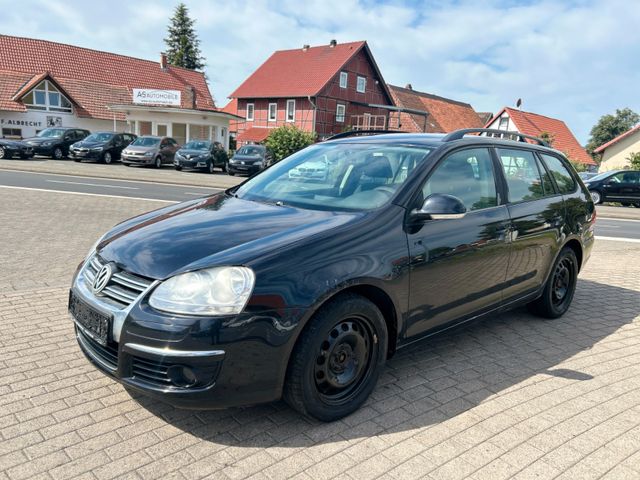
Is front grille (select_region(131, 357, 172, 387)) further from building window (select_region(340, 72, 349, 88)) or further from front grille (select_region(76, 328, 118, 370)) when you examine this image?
building window (select_region(340, 72, 349, 88))

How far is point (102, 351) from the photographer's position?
286cm

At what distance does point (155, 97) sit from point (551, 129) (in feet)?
125

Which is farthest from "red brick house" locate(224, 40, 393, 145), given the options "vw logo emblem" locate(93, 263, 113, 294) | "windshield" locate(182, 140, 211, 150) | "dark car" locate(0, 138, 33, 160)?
"vw logo emblem" locate(93, 263, 113, 294)

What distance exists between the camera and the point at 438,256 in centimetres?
346

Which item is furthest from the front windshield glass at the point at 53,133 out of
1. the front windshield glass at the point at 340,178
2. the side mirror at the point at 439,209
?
the side mirror at the point at 439,209

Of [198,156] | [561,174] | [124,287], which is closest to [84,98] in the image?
[198,156]

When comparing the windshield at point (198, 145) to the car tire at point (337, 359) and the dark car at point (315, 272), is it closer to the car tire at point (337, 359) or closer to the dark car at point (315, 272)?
the dark car at point (315, 272)

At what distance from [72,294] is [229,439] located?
4.33 feet

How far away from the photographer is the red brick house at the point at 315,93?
1722 inches

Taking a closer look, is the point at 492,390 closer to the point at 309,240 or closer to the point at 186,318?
the point at 309,240

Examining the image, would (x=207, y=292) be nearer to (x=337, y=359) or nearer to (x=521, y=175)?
(x=337, y=359)

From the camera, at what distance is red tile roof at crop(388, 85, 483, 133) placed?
51062 millimetres

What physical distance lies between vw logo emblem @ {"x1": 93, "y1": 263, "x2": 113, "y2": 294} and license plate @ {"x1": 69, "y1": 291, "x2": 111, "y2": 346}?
0.37ft

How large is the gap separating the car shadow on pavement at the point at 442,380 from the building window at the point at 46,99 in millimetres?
39162
